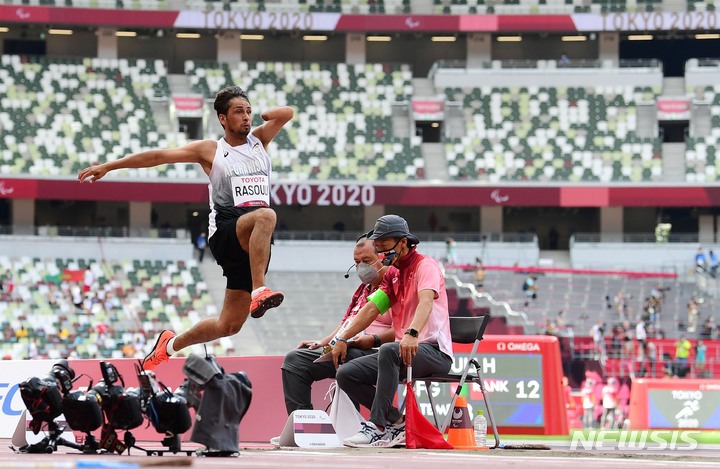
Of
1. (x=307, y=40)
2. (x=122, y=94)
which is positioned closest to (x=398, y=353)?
(x=122, y=94)

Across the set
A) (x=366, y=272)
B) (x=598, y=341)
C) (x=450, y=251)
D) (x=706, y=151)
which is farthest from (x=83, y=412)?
(x=706, y=151)

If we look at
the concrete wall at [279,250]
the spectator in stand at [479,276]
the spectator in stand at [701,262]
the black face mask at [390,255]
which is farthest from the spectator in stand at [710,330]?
the black face mask at [390,255]

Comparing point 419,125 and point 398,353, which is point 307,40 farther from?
point 398,353

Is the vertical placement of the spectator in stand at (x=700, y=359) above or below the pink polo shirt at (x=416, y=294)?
below

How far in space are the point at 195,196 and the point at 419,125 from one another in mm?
8979

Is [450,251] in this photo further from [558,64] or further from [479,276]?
[558,64]

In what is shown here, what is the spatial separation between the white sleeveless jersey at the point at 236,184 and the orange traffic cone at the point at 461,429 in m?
2.07

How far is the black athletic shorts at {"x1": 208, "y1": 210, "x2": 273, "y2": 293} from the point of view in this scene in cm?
959

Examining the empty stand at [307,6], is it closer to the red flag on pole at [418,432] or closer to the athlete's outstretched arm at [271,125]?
the athlete's outstretched arm at [271,125]

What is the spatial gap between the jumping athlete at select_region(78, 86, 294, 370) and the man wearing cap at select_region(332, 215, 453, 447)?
914 mm

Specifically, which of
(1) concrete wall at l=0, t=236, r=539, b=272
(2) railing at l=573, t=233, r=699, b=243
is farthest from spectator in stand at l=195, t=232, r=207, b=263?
(2) railing at l=573, t=233, r=699, b=243

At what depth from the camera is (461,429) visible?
9812 mm

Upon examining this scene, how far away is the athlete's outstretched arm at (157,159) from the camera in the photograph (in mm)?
9234

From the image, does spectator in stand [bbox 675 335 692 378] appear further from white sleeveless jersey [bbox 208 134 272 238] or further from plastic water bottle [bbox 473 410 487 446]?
white sleeveless jersey [bbox 208 134 272 238]
